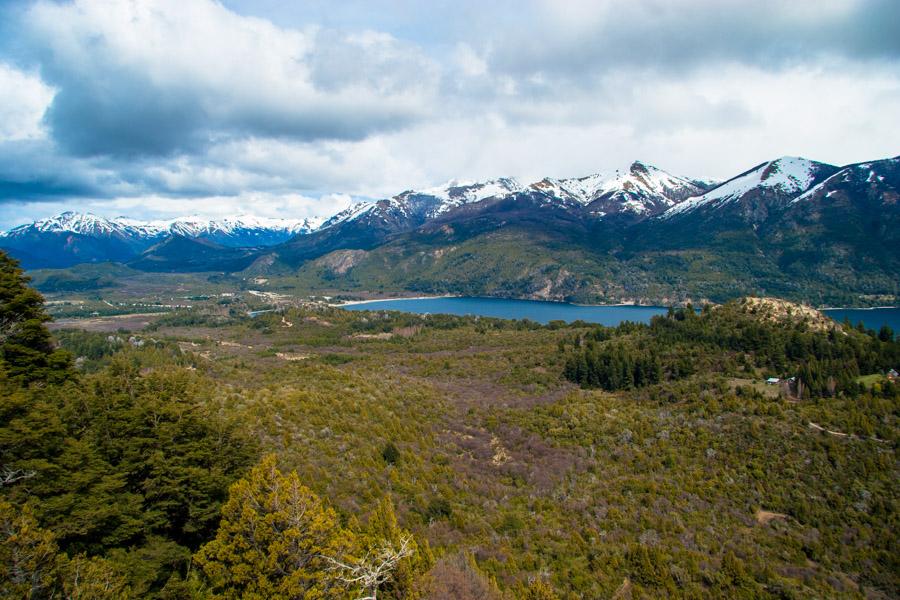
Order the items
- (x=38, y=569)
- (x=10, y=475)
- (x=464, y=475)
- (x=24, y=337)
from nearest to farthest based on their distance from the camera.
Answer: (x=38, y=569) → (x=10, y=475) → (x=24, y=337) → (x=464, y=475)

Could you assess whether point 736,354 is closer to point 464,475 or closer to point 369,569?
point 464,475

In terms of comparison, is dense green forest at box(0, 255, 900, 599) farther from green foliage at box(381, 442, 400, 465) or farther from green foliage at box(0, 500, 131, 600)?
green foliage at box(381, 442, 400, 465)


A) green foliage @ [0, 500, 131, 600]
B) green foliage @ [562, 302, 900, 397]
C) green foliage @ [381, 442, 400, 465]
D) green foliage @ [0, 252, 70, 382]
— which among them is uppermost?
green foliage @ [0, 252, 70, 382]

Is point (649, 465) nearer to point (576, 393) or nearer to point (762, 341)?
point (576, 393)

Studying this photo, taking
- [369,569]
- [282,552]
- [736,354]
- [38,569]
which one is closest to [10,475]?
[38,569]

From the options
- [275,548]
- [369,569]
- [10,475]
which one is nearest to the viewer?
[369,569]

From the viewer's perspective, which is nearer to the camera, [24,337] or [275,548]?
[275,548]

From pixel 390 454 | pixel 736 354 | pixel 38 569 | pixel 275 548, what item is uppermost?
pixel 38 569

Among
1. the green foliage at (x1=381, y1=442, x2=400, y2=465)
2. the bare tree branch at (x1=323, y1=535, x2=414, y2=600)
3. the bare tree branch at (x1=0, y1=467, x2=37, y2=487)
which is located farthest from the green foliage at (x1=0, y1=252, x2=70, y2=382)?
the bare tree branch at (x1=323, y1=535, x2=414, y2=600)
